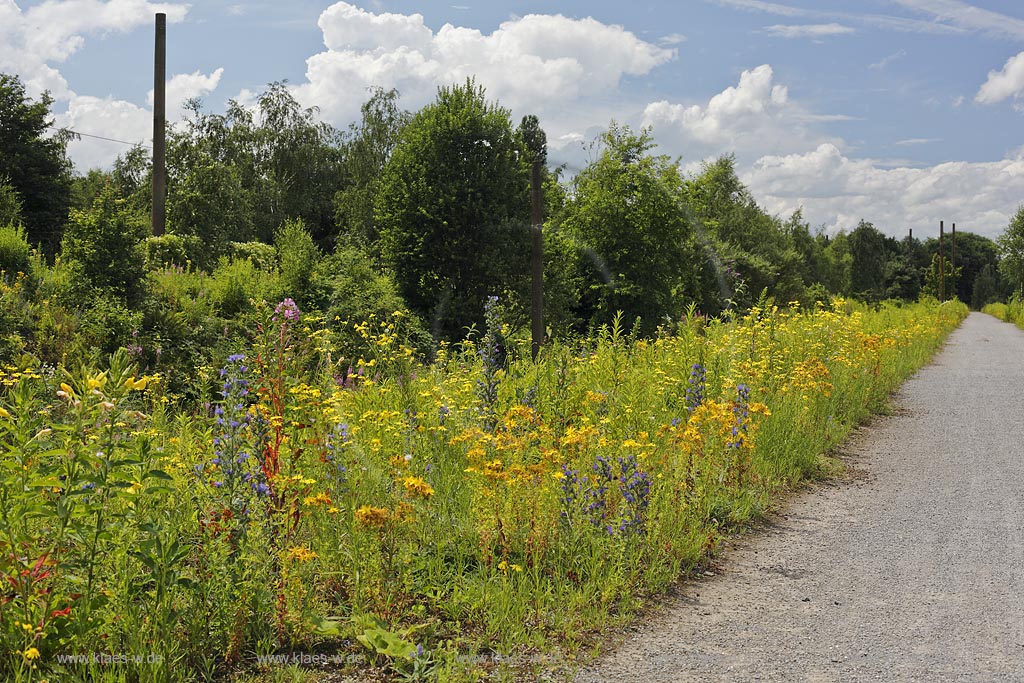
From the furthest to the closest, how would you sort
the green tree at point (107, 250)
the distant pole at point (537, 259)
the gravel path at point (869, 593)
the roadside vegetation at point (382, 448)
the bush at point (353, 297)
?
the distant pole at point (537, 259), the bush at point (353, 297), the green tree at point (107, 250), the gravel path at point (869, 593), the roadside vegetation at point (382, 448)

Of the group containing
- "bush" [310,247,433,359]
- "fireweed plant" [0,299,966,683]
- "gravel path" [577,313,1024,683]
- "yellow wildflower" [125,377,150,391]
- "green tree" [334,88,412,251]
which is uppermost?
"green tree" [334,88,412,251]

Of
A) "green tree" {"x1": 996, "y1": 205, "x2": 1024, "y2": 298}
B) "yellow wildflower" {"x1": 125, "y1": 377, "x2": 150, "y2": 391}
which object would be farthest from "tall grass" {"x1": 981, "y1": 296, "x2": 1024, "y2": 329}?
"yellow wildflower" {"x1": 125, "y1": 377, "x2": 150, "y2": 391}

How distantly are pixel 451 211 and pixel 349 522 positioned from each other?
10670 mm

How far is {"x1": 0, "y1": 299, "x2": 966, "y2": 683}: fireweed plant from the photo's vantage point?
10.2 feet

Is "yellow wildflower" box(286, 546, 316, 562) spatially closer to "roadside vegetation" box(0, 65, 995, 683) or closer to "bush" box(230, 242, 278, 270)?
"roadside vegetation" box(0, 65, 995, 683)

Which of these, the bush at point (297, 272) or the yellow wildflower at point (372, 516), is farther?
the bush at point (297, 272)

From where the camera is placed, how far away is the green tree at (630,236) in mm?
18203

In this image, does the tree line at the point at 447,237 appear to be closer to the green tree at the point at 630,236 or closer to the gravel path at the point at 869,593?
the green tree at the point at 630,236

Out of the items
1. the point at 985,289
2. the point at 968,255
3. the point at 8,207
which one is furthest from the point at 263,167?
the point at 968,255

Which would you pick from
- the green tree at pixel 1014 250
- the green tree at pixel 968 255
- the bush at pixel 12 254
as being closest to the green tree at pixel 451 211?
the bush at pixel 12 254

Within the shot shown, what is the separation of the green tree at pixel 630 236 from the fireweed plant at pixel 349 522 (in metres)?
11.9

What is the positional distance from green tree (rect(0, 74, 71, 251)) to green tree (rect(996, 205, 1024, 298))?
44.5 metres

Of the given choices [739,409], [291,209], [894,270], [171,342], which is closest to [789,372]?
[739,409]

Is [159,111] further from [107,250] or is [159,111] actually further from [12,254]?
[107,250]
